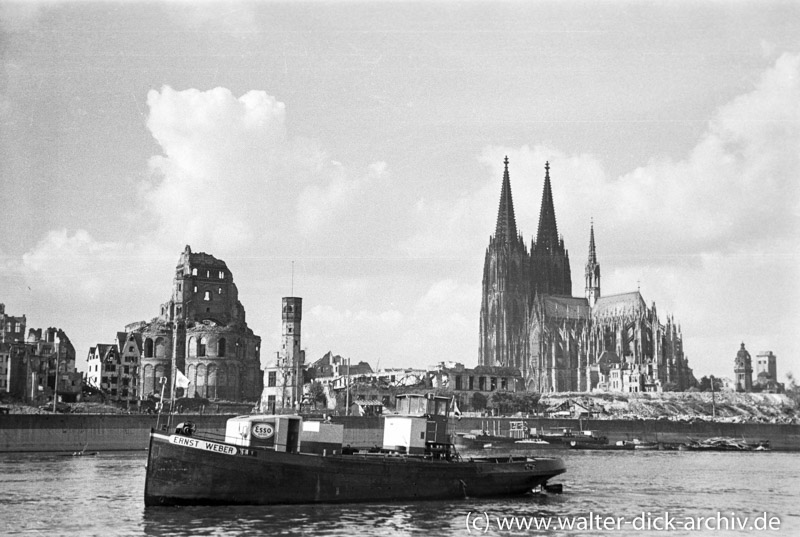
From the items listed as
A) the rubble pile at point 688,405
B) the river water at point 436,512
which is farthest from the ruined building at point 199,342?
the river water at point 436,512

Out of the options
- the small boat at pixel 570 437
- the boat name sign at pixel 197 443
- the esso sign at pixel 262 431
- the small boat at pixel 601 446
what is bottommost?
the small boat at pixel 601 446

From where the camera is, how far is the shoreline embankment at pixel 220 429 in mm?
92312

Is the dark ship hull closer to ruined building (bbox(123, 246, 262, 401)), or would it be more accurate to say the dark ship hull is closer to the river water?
the river water

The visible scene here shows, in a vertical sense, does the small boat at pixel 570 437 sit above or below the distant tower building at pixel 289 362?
below

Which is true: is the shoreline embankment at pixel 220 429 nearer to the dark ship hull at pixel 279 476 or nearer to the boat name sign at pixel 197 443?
the dark ship hull at pixel 279 476

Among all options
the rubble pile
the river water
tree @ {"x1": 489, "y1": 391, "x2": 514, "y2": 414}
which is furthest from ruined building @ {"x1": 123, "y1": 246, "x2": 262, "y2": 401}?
the river water

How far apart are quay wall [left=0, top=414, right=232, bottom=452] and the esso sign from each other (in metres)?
45.7

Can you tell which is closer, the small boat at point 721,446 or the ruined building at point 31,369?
the small boat at point 721,446

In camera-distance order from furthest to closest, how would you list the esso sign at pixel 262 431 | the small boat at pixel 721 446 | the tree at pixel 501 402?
the tree at pixel 501 402
the small boat at pixel 721 446
the esso sign at pixel 262 431

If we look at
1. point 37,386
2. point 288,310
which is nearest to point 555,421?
point 288,310

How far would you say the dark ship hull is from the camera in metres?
47.9

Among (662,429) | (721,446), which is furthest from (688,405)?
(721,446)

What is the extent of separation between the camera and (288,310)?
150000mm

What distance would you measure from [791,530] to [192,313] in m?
120
